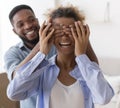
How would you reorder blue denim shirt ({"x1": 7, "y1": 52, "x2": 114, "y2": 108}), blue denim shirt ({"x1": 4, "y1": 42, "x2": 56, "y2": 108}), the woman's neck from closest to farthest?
blue denim shirt ({"x1": 7, "y1": 52, "x2": 114, "y2": 108}) → the woman's neck → blue denim shirt ({"x1": 4, "y1": 42, "x2": 56, "y2": 108})

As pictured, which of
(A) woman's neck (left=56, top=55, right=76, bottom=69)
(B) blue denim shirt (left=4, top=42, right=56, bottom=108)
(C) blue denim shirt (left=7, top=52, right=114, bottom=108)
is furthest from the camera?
(B) blue denim shirt (left=4, top=42, right=56, bottom=108)

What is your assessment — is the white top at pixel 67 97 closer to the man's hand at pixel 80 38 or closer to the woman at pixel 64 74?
the woman at pixel 64 74

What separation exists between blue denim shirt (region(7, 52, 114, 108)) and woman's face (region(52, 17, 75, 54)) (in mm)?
68

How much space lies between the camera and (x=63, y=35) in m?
1.02

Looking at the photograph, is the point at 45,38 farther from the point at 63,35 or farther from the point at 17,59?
the point at 17,59

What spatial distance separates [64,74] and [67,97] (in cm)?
10

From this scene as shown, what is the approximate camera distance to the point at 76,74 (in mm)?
A: 1055

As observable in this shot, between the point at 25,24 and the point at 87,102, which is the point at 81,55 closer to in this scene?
the point at 87,102

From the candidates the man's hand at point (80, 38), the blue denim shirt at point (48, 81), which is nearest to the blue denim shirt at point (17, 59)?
the blue denim shirt at point (48, 81)

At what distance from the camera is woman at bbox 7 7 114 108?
0.98 m

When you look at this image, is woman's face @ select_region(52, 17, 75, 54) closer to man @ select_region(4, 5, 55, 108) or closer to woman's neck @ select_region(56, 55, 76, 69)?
woman's neck @ select_region(56, 55, 76, 69)

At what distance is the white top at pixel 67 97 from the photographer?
101 centimetres

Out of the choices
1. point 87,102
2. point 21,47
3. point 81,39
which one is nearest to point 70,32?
point 81,39

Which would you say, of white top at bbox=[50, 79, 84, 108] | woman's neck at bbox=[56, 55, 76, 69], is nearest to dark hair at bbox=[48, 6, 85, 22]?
woman's neck at bbox=[56, 55, 76, 69]
